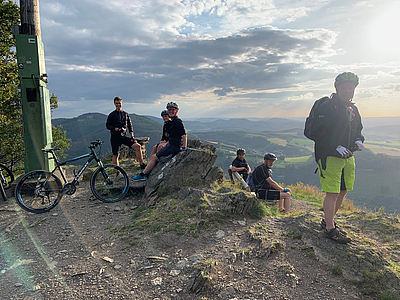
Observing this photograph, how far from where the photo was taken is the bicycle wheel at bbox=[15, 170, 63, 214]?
5.56 meters

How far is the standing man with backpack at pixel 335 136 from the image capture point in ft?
12.9

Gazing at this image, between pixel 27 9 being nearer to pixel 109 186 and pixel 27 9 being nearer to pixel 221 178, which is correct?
pixel 109 186

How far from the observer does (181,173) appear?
257 inches

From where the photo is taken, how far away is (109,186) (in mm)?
6574

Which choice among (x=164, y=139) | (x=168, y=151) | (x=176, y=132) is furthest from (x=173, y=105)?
(x=164, y=139)

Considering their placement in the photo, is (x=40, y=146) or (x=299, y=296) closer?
(x=299, y=296)

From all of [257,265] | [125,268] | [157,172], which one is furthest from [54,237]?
[257,265]

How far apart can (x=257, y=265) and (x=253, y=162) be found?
385 feet

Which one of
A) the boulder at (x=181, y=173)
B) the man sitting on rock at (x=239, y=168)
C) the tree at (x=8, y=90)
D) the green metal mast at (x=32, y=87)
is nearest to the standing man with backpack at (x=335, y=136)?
the boulder at (x=181, y=173)

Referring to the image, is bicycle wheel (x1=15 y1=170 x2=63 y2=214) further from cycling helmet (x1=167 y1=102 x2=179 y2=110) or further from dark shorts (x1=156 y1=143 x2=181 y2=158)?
cycling helmet (x1=167 y1=102 x2=179 y2=110)

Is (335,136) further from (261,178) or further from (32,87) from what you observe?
(32,87)

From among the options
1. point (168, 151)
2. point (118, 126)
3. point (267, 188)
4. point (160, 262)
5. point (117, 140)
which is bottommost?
point (160, 262)

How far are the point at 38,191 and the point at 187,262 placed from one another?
4.49 m

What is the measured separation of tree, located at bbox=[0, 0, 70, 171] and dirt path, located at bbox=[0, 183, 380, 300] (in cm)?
831
